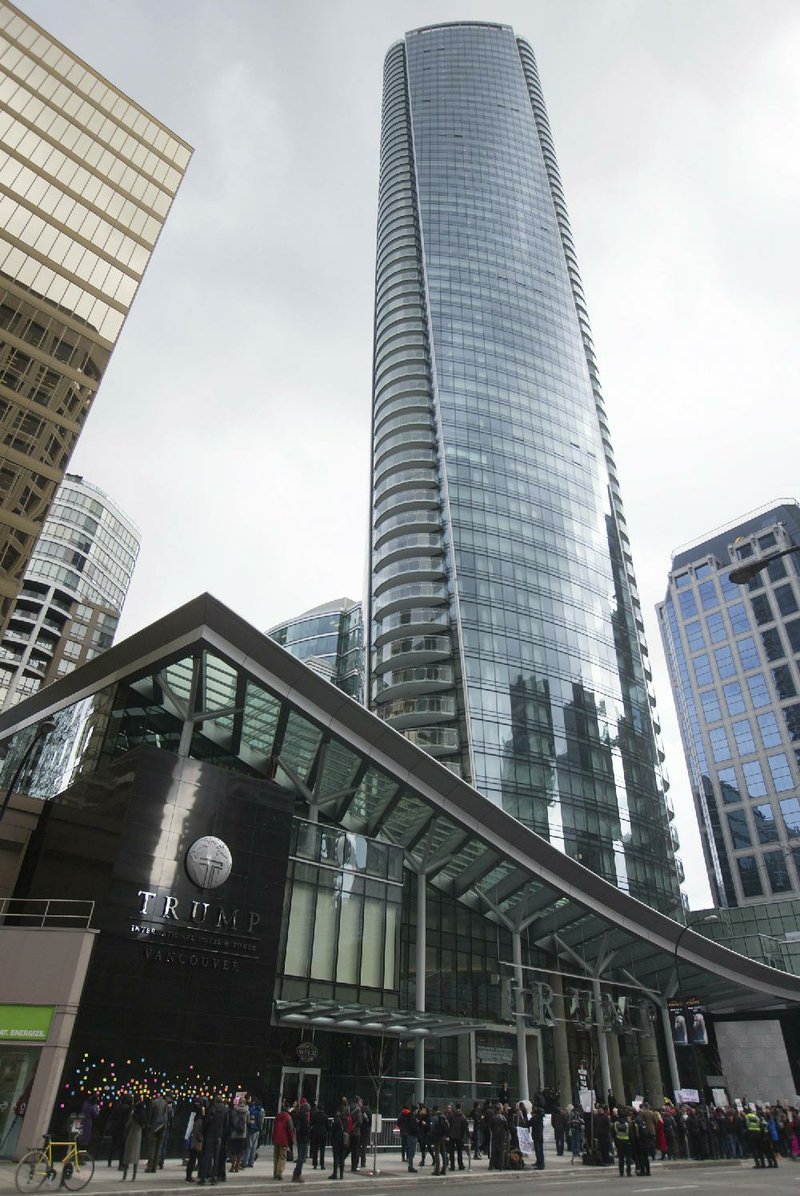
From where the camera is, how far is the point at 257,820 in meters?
27.8

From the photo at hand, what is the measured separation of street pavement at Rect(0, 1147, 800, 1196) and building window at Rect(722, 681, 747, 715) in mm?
94246

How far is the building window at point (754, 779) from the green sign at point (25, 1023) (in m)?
104

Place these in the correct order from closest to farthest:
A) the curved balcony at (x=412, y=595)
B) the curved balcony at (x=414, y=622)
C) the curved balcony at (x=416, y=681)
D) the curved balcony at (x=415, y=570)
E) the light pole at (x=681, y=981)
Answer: the light pole at (x=681, y=981) → the curved balcony at (x=416, y=681) → the curved balcony at (x=414, y=622) → the curved balcony at (x=412, y=595) → the curved balcony at (x=415, y=570)

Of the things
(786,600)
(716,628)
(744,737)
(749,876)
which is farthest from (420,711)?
(786,600)

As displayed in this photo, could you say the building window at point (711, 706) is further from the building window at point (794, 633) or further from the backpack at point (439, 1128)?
the backpack at point (439, 1128)

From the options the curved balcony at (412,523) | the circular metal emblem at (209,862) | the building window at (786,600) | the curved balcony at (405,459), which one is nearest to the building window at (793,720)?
the building window at (786,600)

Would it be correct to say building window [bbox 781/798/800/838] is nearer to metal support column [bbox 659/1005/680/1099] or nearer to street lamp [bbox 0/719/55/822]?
metal support column [bbox 659/1005/680/1099]

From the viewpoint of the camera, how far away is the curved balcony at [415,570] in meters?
73.6

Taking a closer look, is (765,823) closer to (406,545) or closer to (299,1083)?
(406,545)

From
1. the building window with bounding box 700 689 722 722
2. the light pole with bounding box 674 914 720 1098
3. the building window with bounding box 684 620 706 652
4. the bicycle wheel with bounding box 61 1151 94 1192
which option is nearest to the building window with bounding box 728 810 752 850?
the building window with bounding box 700 689 722 722

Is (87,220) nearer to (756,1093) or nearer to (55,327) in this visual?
(55,327)

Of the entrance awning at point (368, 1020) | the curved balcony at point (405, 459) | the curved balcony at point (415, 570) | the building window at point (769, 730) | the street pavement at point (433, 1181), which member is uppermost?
the curved balcony at point (405, 459)

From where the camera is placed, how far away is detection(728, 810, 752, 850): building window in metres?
105

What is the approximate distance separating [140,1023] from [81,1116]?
12.8ft
